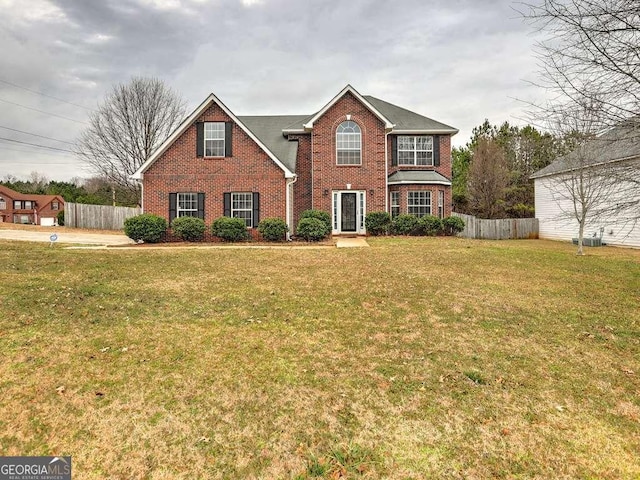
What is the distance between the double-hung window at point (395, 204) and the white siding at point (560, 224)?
770cm

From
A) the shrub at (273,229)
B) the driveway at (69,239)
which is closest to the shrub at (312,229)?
the shrub at (273,229)

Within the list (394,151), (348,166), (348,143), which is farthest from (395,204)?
(348,143)

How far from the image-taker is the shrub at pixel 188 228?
1741 cm

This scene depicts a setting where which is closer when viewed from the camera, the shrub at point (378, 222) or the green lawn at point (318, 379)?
the green lawn at point (318, 379)

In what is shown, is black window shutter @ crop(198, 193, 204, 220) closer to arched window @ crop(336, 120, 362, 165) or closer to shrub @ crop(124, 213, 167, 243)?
shrub @ crop(124, 213, 167, 243)

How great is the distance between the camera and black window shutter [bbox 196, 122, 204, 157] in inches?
722

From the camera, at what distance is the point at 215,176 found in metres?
18.4

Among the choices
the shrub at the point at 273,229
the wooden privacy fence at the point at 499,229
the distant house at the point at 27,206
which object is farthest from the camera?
the distant house at the point at 27,206

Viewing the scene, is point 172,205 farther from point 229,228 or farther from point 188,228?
point 229,228

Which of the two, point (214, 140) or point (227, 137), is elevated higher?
point (227, 137)

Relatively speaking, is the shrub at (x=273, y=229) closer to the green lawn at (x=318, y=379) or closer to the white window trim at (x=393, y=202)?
the white window trim at (x=393, y=202)

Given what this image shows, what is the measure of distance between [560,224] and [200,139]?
2206 centimetres

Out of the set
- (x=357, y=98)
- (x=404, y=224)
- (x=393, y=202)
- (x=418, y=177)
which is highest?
(x=357, y=98)

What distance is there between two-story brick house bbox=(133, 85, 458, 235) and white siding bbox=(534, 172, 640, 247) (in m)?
7.31
